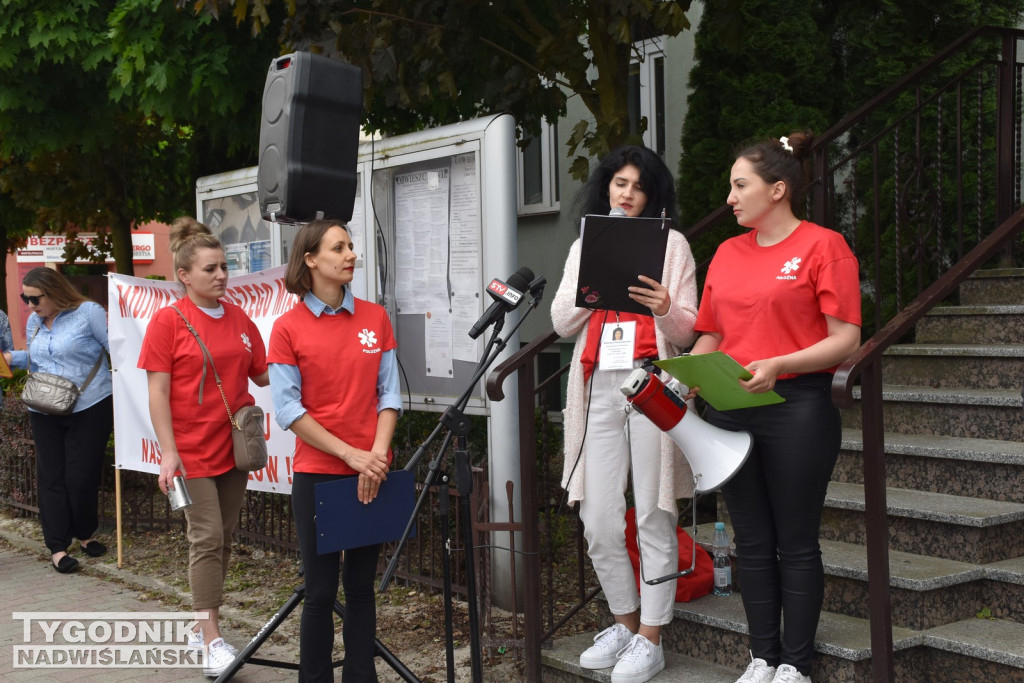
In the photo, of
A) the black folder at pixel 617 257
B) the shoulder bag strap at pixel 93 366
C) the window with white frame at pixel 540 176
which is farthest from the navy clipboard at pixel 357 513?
the window with white frame at pixel 540 176

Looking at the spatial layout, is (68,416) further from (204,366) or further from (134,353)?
(204,366)

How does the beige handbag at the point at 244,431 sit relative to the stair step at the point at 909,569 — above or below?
above

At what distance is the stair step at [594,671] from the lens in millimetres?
3875

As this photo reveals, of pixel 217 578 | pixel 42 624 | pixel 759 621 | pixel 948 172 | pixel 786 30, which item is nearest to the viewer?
pixel 759 621

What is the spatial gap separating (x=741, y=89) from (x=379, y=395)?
4063 millimetres

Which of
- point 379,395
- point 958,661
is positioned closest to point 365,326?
point 379,395

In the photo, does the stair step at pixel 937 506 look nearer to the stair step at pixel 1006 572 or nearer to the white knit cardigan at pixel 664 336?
the stair step at pixel 1006 572

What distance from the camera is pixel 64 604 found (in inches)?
243

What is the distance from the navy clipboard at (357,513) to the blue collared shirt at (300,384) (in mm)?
260

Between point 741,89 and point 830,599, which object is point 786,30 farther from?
point 830,599

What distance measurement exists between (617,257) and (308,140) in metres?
1.78

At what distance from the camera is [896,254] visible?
5.85 meters

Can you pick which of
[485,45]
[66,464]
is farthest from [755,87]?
[66,464]

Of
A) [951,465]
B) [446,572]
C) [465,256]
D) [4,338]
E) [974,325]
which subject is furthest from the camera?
[4,338]
